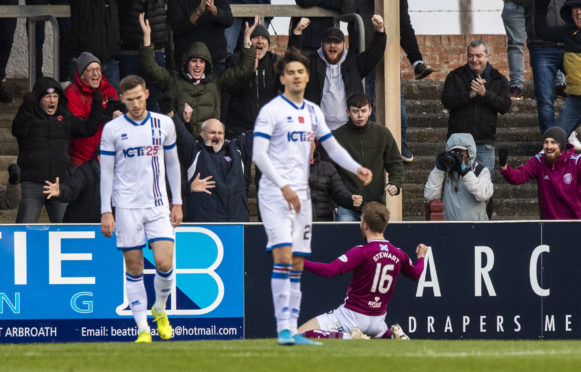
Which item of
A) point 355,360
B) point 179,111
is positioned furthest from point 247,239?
point 355,360

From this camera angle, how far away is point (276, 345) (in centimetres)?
Result: 926

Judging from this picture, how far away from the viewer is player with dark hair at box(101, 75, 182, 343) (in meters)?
9.89

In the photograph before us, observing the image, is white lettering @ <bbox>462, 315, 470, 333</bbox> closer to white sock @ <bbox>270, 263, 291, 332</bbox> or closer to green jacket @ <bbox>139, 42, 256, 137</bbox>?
green jacket @ <bbox>139, 42, 256, 137</bbox>

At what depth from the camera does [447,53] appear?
20734mm

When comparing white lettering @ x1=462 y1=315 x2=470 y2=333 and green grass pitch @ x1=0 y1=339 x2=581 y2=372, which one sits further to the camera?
white lettering @ x1=462 y1=315 x2=470 y2=333

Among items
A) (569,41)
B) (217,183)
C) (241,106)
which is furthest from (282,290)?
(569,41)

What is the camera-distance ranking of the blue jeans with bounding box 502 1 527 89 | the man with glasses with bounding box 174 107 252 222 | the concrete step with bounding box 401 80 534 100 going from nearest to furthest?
the man with glasses with bounding box 174 107 252 222
the blue jeans with bounding box 502 1 527 89
the concrete step with bounding box 401 80 534 100

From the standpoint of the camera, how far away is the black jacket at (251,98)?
13656 millimetres

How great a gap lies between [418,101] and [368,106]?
5120mm

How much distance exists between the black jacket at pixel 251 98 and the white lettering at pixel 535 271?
333cm

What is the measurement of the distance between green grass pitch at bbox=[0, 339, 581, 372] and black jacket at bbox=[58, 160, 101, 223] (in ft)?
9.36

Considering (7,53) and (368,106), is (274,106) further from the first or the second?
(7,53)

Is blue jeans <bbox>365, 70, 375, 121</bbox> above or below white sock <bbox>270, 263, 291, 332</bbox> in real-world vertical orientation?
above

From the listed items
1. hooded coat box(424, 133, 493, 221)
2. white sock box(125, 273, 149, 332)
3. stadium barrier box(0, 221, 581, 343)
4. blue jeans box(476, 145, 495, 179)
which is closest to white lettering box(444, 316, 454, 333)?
stadium barrier box(0, 221, 581, 343)
